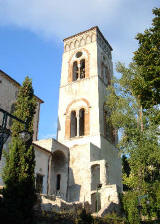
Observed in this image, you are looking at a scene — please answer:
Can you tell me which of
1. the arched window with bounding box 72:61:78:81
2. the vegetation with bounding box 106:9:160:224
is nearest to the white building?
the arched window with bounding box 72:61:78:81

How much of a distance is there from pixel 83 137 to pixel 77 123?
1969mm

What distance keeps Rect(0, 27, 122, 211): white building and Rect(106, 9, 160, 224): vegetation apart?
2977 millimetres

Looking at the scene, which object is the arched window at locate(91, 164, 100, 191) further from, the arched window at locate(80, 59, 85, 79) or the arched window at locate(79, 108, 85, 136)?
the arched window at locate(80, 59, 85, 79)

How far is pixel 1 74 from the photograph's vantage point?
23.9m

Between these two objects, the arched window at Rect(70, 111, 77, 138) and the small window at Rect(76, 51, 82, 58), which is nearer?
the arched window at Rect(70, 111, 77, 138)

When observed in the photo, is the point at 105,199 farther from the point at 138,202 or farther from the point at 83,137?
the point at 83,137

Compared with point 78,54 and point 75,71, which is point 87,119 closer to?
point 75,71

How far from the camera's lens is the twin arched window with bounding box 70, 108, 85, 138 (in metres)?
28.8

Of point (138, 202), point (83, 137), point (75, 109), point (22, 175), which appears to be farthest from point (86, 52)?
point (22, 175)

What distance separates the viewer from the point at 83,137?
27.4 meters

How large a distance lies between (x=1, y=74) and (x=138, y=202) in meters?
15.6

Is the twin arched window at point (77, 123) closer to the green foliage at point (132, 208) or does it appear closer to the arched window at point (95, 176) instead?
the arched window at point (95, 176)

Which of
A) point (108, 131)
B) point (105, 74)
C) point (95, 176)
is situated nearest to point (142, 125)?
point (95, 176)

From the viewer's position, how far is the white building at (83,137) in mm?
23062
